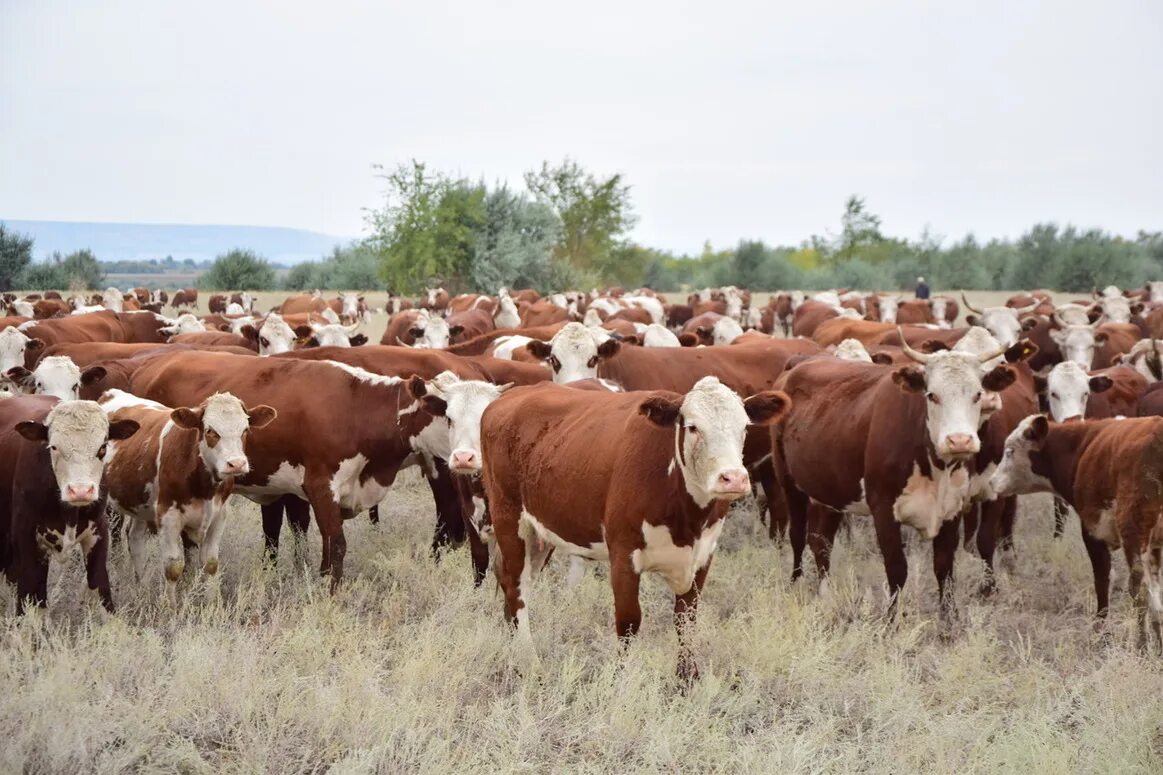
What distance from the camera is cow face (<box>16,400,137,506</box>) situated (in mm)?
6000

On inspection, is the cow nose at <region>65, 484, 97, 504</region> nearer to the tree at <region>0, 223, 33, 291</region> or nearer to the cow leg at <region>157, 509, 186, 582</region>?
the cow leg at <region>157, 509, 186, 582</region>

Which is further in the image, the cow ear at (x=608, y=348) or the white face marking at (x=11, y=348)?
the white face marking at (x=11, y=348)

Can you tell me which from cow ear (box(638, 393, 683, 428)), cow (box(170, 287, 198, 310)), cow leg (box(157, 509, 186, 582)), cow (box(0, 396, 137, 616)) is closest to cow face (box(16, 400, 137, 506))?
cow (box(0, 396, 137, 616))

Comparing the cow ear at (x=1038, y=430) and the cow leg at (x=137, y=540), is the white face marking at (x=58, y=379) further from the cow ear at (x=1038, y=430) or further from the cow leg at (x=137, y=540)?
the cow ear at (x=1038, y=430)

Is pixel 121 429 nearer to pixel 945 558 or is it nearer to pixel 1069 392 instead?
pixel 945 558

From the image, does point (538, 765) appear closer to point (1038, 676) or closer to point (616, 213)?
point (1038, 676)

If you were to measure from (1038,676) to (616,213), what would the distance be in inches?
1924

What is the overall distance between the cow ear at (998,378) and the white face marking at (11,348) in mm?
9810

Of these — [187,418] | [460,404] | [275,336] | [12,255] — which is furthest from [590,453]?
[12,255]

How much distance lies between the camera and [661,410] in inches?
195

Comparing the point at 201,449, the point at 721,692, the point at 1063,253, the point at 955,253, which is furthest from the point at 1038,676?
the point at 955,253

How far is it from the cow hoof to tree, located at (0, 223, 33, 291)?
84.4ft

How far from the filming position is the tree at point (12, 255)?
30625 mm

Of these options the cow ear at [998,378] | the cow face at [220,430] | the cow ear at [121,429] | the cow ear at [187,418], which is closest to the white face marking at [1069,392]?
the cow ear at [998,378]
